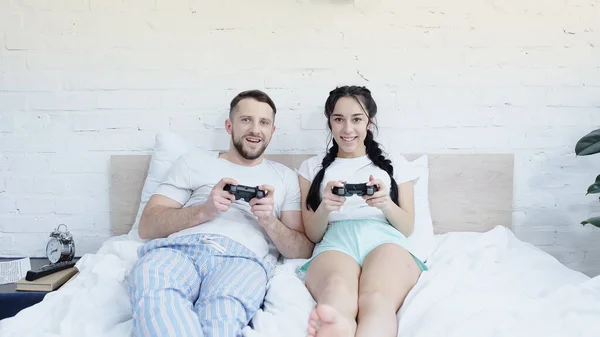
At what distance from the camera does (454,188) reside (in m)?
1.76

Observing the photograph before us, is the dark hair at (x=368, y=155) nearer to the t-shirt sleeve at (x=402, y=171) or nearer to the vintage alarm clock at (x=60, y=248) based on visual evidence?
the t-shirt sleeve at (x=402, y=171)

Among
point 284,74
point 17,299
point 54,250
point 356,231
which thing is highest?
point 284,74

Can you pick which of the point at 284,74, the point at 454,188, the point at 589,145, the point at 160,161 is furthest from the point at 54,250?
the point at 589,145

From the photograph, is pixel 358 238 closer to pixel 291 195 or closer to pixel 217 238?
pixel 291 195

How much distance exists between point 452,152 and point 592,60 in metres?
0.66

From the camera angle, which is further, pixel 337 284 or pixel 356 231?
pixel 356 231

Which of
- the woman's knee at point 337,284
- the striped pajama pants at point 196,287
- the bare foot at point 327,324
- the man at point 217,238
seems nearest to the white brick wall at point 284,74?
the man at point 217,238

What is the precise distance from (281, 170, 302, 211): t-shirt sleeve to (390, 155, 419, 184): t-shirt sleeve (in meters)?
0.34

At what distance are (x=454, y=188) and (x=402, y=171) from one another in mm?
368

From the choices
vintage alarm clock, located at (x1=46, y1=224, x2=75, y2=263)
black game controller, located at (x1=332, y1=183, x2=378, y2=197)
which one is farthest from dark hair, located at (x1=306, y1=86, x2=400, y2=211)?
vintage alarm clock, located at (x1=46, y1=224, x2=75, y2=263)

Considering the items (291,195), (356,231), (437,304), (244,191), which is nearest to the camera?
(437,304)

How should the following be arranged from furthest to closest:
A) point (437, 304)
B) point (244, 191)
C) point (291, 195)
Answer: point (291, 195), point (244, 191), point (437, 304)

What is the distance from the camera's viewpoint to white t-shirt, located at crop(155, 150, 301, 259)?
141cm

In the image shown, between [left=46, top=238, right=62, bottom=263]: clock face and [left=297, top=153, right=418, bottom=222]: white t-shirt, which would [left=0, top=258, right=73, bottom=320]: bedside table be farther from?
[left=297, top=153, right=418, bottom=222]: white t-shirt
